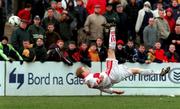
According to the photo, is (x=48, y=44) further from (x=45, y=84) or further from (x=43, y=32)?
(x=45, y=84)

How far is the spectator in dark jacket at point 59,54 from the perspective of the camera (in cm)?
2402

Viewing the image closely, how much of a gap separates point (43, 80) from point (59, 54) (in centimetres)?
115

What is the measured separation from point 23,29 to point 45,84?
262 centimetres

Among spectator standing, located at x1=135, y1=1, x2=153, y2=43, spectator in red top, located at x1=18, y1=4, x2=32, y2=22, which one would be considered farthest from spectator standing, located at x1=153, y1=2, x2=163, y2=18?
spectator in red top, located at x1=18, y1=4, x2=32, y2=22

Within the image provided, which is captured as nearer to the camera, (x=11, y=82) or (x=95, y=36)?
(x=11, y=82)

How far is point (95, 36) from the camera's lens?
2586 centimetres

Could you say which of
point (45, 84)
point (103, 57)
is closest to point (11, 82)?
point (45, 84)

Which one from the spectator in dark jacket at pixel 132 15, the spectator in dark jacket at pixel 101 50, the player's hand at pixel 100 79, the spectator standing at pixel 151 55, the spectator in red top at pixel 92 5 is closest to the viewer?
the player's hand at pixel 100 79

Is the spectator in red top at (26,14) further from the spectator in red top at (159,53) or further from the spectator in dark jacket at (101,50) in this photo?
the spectator in red top at (159,53)

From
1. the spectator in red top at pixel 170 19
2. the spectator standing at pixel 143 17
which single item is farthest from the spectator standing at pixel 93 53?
the spectator in red top at pixel 170 19

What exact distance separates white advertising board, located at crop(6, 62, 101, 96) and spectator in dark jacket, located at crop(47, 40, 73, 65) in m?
0.22

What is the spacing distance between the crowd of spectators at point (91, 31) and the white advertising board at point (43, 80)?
0.29m
